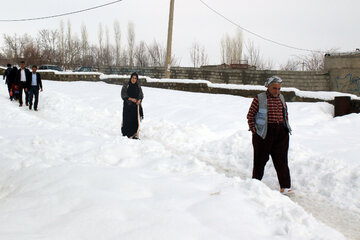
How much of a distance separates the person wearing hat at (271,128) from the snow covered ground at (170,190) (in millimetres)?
454

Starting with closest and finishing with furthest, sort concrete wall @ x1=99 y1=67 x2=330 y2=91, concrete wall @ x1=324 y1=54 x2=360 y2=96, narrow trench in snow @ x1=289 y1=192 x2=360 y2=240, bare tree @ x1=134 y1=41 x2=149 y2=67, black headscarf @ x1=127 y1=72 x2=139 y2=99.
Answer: narrow trench in snow @ x1=289 y1=192 x2=360 y2=240 → black headscarf @ x1=127 y1=72 x2=139 y2=99 → concrete wall @ x1=324 y1=54 x2=360 y2=96 → concrete wall @ x1=99 y1=67 x2=330 y2=91 → bare tree @ x1=134 y1=41 x2=149 y2=67

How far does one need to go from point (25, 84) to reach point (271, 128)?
10.4m

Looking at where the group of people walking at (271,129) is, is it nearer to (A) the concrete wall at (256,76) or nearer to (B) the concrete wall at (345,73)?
(A) the concrete wall at (256,76)

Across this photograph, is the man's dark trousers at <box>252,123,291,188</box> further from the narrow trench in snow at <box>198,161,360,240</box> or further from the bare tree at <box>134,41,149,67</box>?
the bare tree at <box>134,41,149,67</box>

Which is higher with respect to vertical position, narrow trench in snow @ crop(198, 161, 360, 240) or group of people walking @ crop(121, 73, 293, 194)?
group of people walking @ crop(121, 73, 293, 194)

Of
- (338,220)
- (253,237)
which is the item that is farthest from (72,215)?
(338,220)

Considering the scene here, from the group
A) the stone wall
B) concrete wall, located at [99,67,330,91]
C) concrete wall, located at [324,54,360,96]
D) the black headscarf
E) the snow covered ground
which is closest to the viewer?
the snow covered ground

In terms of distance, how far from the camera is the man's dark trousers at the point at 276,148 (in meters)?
4.89

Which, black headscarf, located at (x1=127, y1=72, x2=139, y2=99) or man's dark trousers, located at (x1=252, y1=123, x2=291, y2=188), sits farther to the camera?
black headscarf, located at (x1=127, y1=72, x2=139, y2=99)

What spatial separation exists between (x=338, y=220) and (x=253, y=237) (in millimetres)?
1589

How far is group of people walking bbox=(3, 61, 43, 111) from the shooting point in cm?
1178

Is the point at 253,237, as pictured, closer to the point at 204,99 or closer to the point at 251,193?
the point at 251,193

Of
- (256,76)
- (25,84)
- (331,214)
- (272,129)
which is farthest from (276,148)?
(256,76)

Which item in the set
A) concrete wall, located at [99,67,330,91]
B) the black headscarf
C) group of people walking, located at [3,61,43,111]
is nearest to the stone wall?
concrete wall, located at [99,67,330,91]
